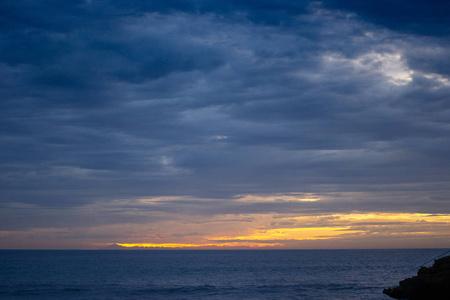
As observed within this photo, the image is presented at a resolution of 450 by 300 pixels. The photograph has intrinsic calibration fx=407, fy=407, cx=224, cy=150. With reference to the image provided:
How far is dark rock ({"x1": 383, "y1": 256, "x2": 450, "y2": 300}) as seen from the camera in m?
34.3

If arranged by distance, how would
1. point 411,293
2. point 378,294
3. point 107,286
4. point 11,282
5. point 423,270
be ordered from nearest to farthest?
1. point 411,293
2. point 423,270
3. point 378,294
4. point 107,286
5. point 11,282

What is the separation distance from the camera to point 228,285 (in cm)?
5903

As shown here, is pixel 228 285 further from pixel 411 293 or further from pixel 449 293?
pixel 449 293

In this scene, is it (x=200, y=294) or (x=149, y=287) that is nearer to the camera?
(x=200, y=294)

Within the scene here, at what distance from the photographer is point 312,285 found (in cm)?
5662

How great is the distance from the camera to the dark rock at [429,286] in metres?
34.3

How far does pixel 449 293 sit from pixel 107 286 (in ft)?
143

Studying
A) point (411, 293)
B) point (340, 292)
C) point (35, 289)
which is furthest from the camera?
point (35, 289)

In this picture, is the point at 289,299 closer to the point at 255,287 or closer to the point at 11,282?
the point at 255,287

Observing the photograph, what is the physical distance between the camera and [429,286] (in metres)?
35.6

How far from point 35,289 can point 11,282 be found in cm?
1189

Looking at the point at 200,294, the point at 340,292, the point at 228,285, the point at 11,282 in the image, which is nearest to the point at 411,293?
the point at 340,292

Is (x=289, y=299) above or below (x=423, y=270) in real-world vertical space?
below

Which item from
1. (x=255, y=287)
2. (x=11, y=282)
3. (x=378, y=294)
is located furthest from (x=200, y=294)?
(x=11, y=282)
